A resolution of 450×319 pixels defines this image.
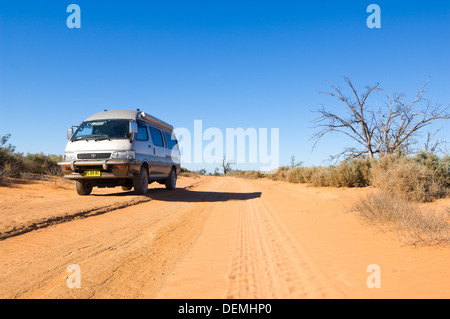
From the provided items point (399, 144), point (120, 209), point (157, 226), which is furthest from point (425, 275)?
point (399, 144)

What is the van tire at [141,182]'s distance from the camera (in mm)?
10496

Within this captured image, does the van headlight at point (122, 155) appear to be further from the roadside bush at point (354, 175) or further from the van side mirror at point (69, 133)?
the roadside bush at point (354, 175)

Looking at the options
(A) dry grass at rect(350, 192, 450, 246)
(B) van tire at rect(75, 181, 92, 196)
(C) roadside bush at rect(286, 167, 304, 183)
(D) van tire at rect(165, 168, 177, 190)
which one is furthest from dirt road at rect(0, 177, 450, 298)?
(C) roadside bush at rect(286, 167, 304, 183)

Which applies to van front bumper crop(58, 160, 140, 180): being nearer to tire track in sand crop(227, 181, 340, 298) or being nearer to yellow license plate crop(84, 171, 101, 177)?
yellow license plate crop(84, 171, 101, 177)

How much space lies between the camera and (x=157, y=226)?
622 centimetres

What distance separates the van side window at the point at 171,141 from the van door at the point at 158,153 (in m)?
0.89

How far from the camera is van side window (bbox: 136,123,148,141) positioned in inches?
419

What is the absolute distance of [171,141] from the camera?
1484 centimetres

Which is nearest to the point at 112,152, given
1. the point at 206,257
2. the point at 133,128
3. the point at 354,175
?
the point at 133,128

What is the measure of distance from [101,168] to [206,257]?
21.1ft

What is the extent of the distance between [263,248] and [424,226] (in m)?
2.48

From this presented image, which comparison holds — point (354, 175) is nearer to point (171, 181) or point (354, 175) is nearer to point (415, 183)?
point (415, 183)

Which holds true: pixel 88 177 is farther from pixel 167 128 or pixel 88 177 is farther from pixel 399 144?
pixel 399 144

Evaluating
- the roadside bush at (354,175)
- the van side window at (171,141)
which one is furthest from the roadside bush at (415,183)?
the van side window at (171,141)
